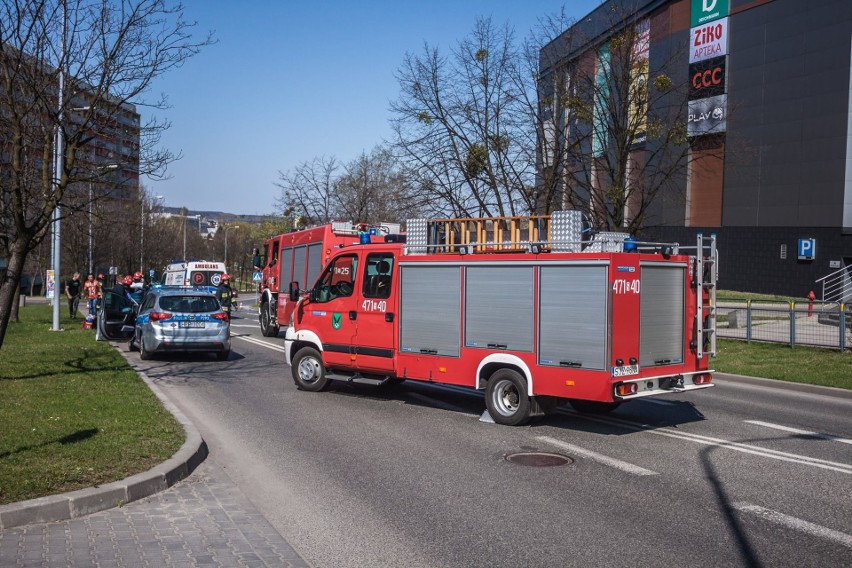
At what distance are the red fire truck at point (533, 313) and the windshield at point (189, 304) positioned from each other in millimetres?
6666

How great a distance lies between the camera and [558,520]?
657cm

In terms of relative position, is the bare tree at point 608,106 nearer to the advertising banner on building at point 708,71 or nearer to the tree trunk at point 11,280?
the tree trunk at point 11,280

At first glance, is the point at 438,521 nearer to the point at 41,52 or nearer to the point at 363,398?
the point at 363,398

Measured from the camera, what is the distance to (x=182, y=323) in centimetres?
1788

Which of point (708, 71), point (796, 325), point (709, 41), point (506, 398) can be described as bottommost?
point (506, 398)

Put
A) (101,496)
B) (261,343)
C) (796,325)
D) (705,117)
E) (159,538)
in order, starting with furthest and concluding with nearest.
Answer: (705,117)
(261,343)
(796,325)
(101,496)
(159,538)

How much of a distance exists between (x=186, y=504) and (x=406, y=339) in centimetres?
542

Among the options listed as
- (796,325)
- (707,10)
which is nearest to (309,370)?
(796,325)

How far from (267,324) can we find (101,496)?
1888cm

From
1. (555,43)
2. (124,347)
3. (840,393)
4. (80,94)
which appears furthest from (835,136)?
(80,94)

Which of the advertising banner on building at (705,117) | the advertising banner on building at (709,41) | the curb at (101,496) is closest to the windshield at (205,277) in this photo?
Result: the advertising banner on building at (705,117)

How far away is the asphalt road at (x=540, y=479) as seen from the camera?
5.92 meters

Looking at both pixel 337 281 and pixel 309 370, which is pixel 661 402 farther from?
pixel 309 370

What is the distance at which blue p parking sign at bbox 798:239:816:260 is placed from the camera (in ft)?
131
